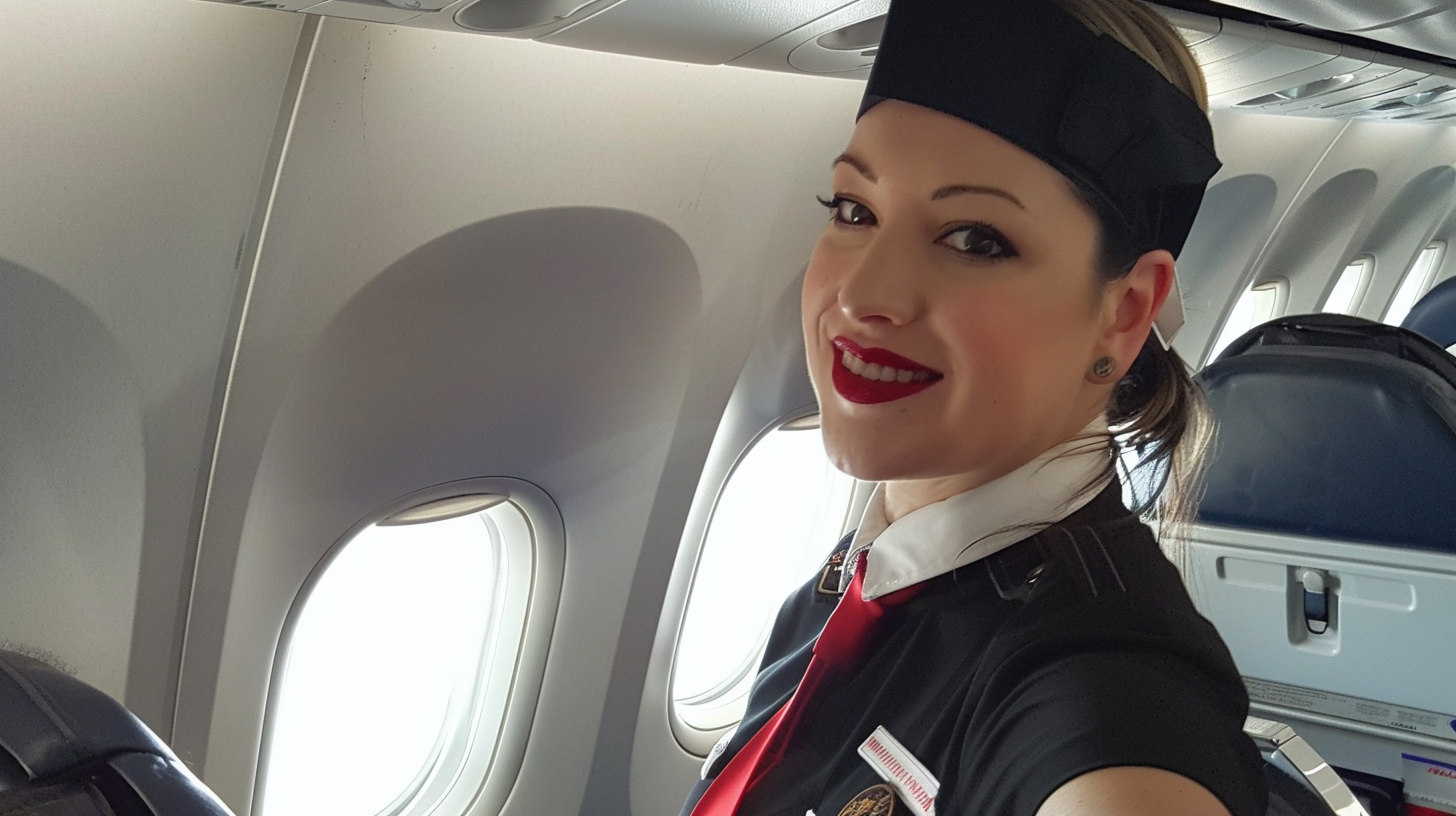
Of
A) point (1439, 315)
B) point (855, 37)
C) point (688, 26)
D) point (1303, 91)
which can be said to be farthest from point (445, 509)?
point (1439, 315)

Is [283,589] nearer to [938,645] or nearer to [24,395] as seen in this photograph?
[24,395]

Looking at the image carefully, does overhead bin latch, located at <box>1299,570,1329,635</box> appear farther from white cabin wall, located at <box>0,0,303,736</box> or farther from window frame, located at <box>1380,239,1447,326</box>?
window frame, located at <box>1380,239,1447,326</box>

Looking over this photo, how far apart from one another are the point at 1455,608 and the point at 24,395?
3.63m

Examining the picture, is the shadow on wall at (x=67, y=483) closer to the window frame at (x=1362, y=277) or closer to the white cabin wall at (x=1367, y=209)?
the white cabin wall at (x=1367, y=209)

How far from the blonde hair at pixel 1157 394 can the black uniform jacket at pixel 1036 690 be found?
15cm

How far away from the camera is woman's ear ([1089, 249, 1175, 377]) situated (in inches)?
53.1

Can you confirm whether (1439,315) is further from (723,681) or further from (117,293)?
(117,293)

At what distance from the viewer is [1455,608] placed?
3488 millimetres

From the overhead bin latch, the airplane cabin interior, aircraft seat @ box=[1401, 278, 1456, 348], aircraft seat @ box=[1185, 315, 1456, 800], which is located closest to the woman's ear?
the airplane cabin interior

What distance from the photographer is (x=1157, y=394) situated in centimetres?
149

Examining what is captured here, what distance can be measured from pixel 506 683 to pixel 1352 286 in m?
8.55

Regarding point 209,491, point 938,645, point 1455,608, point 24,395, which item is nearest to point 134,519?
point 209,491

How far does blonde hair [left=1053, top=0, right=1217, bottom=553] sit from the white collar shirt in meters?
0.11

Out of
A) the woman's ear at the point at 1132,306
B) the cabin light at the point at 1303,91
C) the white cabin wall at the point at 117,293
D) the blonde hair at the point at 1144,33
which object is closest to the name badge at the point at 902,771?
the woman's ear at the point at 1132,306
